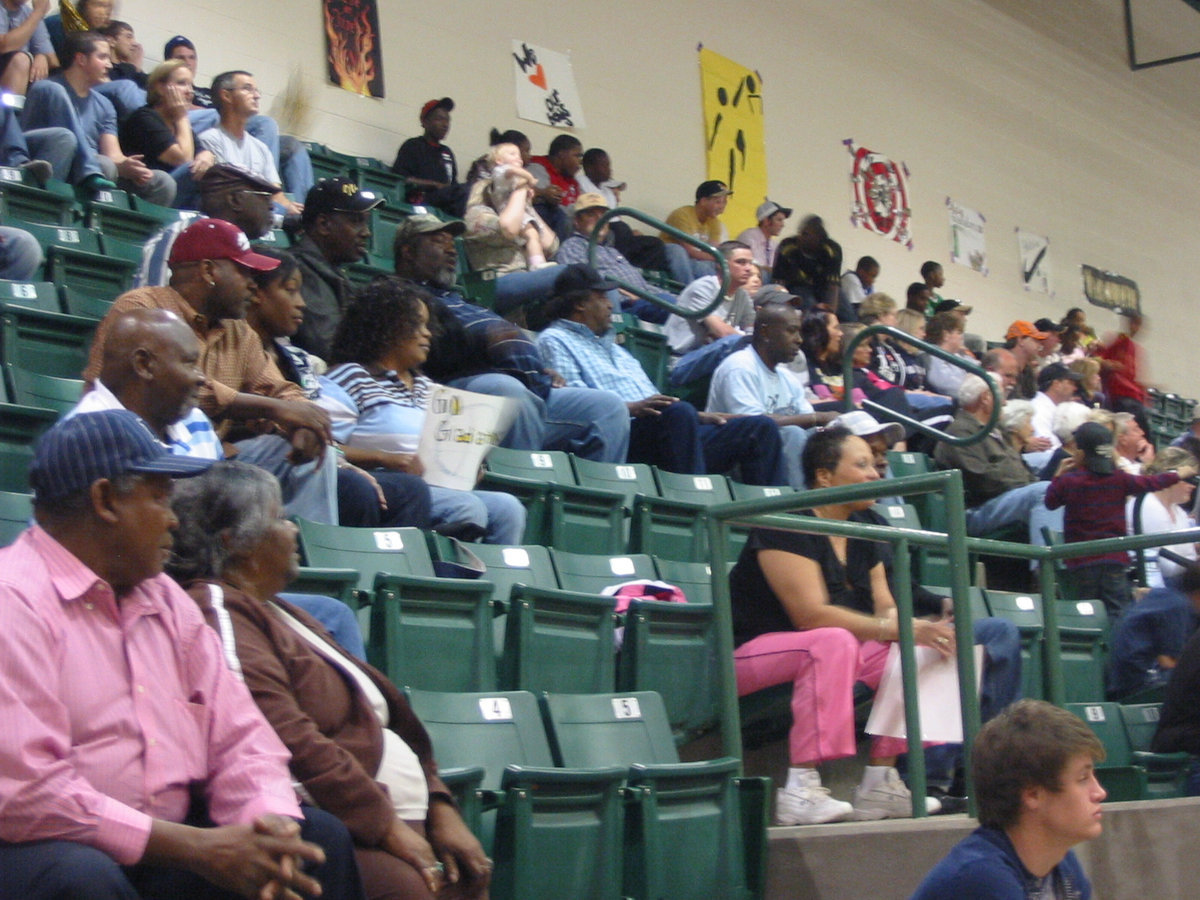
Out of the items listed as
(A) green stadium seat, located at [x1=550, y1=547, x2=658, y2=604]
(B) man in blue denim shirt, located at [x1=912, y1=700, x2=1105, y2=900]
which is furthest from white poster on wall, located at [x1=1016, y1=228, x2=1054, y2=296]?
(B) man in blue denim shirt, located at [x1=912, y1=700, x2=1105, y2=900]

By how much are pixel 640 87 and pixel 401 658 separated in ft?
24.3

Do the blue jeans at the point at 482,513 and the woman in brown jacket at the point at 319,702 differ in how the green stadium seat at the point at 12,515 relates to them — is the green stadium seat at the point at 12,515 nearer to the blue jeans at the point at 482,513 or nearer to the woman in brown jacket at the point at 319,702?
the woman in brown jacket at the point at 319,702

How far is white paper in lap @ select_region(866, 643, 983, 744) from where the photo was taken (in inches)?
127

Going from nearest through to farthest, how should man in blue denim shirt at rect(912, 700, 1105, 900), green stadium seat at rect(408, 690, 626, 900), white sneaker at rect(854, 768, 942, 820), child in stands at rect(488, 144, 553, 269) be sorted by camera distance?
man in blue denim shirt at rect(912, 700, 1105, 900) → green stadium seat at rect(408, 690, 626, 900) → white sneaker at rect(854, 768, 942, 820) → child in stands at rect(488, 144, 553, 269)

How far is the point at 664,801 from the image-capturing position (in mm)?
2967

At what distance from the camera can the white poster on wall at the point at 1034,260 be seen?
44.0ft

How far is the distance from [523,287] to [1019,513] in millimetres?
2297

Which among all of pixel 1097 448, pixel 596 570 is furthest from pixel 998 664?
pixel 1097 448

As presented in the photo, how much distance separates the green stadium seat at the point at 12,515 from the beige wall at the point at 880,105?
477 cm

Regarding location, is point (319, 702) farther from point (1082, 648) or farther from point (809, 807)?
point (1082, 648)

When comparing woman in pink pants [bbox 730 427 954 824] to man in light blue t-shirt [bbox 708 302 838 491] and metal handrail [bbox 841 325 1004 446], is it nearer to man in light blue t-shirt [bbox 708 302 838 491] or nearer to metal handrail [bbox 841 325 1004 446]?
man in light blue t-shirt [bbox 708 302 838 491]

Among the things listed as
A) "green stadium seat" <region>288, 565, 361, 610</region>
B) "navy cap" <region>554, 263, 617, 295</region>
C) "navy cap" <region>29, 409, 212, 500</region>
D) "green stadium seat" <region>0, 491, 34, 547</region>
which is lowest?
"green stadium seat" <region>288, 565, 361, 610</region>

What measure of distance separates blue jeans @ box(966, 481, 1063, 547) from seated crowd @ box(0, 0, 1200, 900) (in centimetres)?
2

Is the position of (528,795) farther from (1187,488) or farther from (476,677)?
(1187,488)
